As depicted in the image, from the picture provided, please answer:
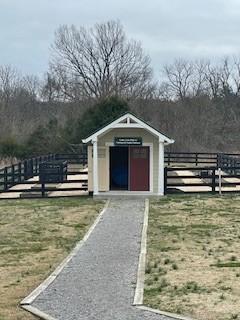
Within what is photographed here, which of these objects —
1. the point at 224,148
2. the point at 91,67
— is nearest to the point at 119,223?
the point at 224,148

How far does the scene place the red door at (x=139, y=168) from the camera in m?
22.5

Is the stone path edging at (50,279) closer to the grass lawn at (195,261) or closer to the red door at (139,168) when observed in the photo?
the grass lawn at (195,261)

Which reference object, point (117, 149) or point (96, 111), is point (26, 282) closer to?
point (117, 149)

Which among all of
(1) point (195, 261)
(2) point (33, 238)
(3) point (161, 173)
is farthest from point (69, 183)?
(1) point (195, 261)

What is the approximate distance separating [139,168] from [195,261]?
39.6ft

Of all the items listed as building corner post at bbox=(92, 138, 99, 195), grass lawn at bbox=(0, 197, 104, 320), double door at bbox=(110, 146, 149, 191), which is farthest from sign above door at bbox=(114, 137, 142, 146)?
grass lawn at bbox=(0, 197, 104, 320)

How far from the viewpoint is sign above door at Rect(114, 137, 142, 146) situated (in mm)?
22172

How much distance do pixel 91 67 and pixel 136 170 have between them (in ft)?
135

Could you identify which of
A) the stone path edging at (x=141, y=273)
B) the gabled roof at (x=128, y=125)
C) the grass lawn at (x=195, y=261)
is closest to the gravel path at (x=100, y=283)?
the stone path edging at (x=141, y=273)

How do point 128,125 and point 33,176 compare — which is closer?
point 128,125

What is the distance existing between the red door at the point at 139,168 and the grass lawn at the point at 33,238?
2.08 m

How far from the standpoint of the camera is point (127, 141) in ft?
A: 72.7

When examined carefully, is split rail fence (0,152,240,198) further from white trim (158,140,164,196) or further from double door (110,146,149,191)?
double door (110,146,149,191)

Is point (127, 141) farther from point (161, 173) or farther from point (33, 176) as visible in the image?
point (33, 176)
